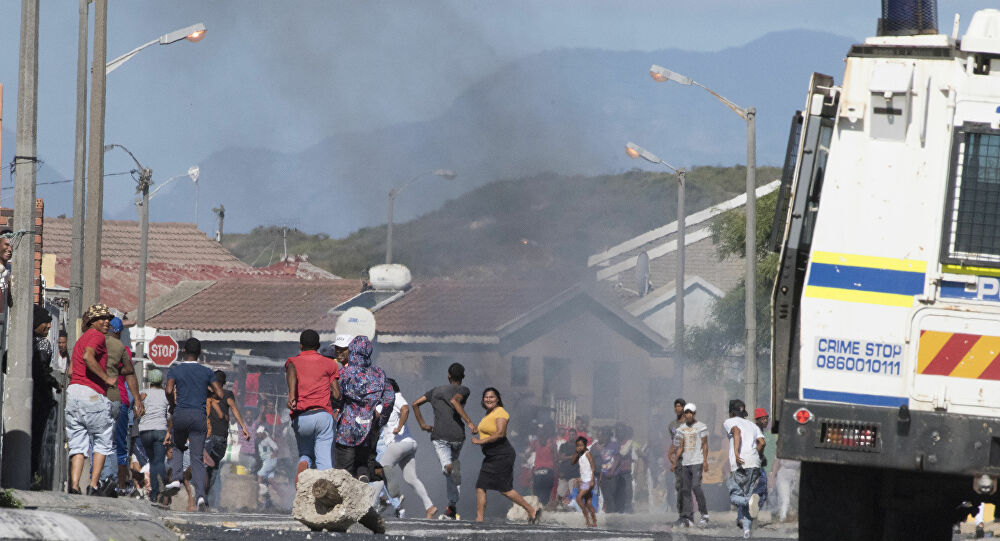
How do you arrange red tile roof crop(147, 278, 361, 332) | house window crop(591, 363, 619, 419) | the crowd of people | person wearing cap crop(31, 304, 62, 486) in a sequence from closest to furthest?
1. the crowd of people
2. person wearing cap crop(31, 304, 62, 486)
3. house window crop(591, 363, 619, 419)
4. red tile roof crop(147, 278, 361, 332)

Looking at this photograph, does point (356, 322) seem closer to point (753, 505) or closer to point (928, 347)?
point (753, 505)

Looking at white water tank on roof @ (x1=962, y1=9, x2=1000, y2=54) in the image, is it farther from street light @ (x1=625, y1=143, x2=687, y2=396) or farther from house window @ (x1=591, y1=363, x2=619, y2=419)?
house window @ (x1=591, y1=363, x2=619, y2=419)

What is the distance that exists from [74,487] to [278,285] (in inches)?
1217

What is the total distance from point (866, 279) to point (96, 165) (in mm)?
13904

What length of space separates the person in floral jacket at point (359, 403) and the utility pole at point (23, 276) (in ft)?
8.42

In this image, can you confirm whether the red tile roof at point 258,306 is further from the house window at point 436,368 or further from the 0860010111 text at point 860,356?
the 0860010111 text at point 860,356

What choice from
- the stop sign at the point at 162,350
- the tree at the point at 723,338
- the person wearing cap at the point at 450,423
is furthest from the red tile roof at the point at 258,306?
the person wearing cap at the point at 450,423

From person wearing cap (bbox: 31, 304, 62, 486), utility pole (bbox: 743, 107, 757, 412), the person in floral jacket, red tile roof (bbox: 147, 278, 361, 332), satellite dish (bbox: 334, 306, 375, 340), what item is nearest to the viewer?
the person in floral jacket

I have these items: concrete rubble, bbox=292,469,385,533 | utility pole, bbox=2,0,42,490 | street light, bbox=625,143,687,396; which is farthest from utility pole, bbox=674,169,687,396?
concrete rubble, bbox=292,469,385,533

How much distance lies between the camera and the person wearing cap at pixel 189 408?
579 inches

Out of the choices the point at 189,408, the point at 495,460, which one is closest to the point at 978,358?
the point at 495,460

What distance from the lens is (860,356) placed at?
25.2ft

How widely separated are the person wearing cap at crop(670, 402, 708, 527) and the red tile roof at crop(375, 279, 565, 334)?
16745 mm

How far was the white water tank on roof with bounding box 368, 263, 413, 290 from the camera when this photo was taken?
3850cm
